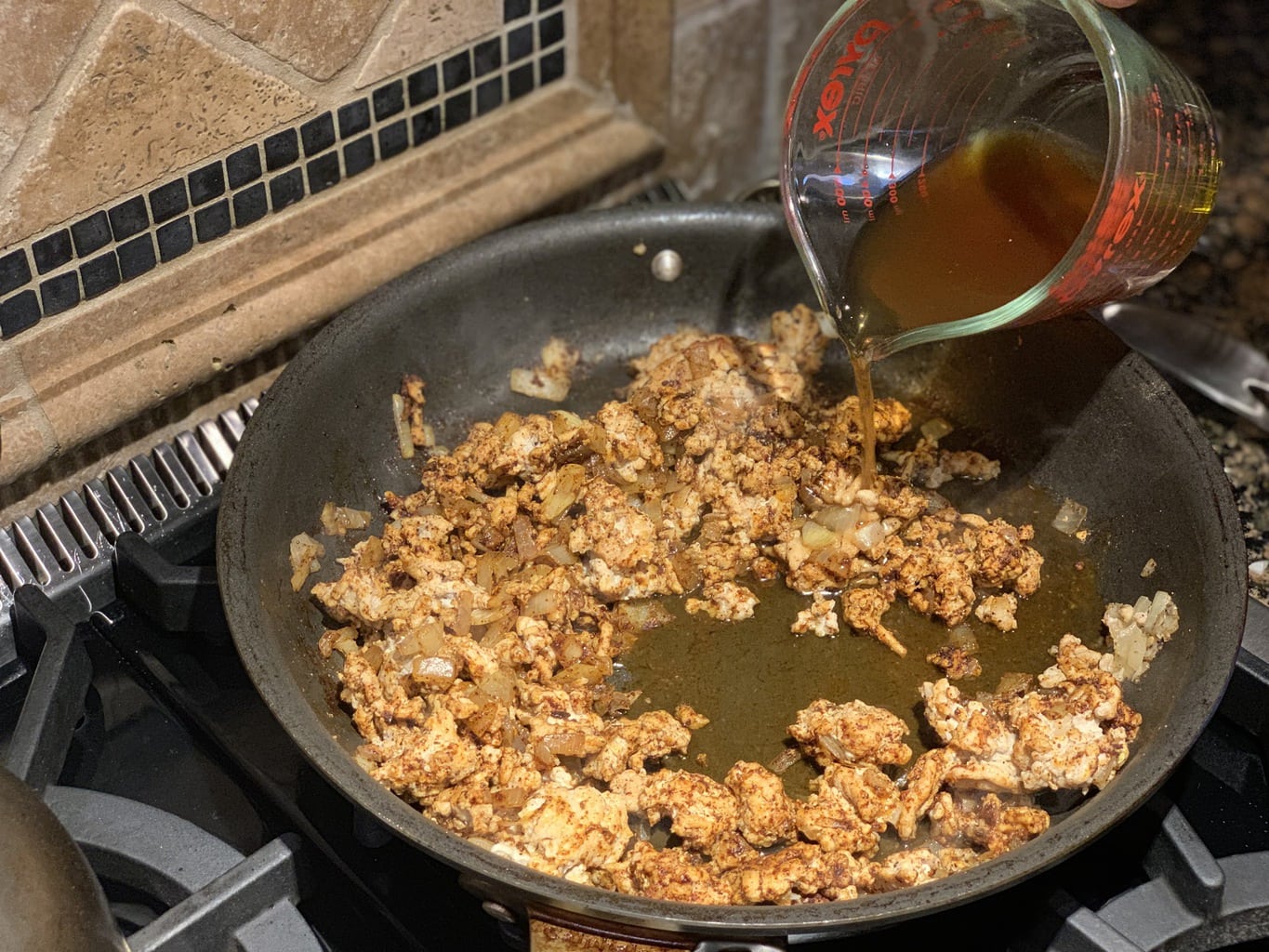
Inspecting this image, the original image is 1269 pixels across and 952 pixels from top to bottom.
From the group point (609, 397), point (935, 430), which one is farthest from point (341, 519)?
point (935, 430)

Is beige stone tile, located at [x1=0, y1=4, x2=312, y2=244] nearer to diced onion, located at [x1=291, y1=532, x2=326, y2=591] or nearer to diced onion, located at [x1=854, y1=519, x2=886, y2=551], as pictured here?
diced onion, located at [x1=291, y1=532, x2=326, y2=591]

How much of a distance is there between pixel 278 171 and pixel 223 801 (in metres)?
0.61

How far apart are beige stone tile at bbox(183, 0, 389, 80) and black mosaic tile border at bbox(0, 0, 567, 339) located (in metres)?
0.06

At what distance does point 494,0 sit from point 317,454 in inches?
20.7

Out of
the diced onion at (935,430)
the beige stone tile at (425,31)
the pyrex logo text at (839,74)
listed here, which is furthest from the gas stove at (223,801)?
the pyrex logo text at (839,74)

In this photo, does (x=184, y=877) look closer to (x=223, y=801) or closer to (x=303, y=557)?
(x=223, y=801)

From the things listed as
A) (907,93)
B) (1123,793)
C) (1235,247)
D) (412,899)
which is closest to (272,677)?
(412,899)

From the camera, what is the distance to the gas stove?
1.02m

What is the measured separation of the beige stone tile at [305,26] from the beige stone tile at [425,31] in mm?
28

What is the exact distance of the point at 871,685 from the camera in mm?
1211

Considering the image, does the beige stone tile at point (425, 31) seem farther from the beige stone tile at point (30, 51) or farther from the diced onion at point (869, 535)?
the diced onion at point (869, 535)

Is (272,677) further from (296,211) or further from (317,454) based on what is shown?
(296,211)

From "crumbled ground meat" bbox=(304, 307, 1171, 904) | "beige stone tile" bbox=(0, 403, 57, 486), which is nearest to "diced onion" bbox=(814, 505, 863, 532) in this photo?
"crumbled ground meat" bbox=(304, 307, 1171, 904)

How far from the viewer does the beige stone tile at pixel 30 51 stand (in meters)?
1.04
